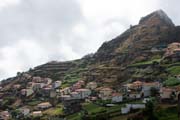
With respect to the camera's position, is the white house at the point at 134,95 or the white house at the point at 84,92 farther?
the white house at the point at 84,92

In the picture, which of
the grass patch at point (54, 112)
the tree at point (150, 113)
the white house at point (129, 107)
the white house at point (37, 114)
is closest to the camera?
the tree at point (150, 113)

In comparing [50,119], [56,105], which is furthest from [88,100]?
[50,119]

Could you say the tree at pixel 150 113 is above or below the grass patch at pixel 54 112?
below

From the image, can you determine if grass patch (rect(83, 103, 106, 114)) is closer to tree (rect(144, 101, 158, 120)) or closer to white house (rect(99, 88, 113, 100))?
white house (rect(99, 88, 113, 100))

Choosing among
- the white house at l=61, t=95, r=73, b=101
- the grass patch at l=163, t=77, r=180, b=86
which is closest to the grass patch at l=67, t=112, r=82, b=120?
the grass patch at l=163, t=77, r=180, b=86

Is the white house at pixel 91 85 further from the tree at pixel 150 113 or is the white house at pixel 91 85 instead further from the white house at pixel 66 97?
the tree at pixel 150 113

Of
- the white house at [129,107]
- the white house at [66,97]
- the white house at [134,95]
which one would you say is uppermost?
the white house at [66,97]

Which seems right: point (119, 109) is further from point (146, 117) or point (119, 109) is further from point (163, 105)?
point (146, 117)

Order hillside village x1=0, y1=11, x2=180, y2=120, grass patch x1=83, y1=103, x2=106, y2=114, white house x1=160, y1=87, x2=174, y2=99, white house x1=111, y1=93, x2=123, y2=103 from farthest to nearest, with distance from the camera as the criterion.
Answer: white house x1=111, y1=93, x2=123, y2=103 → grass patch x1=83, y1=103, x2=106, y2=114 → hillside village x1=0, y1=11, x2=180, y2=120 → white house x1=160, y1=87, x2=174, y2=99

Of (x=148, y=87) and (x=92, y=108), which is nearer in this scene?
(x=92, y=108)

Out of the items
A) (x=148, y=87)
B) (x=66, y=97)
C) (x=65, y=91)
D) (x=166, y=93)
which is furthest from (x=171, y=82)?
(x=65, y=91)

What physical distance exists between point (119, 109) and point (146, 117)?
1374 inches

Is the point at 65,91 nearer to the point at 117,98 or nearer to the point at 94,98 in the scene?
the point at 94,98

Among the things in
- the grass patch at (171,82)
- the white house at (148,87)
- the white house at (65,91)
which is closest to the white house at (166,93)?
the grass patch at (171,82)
